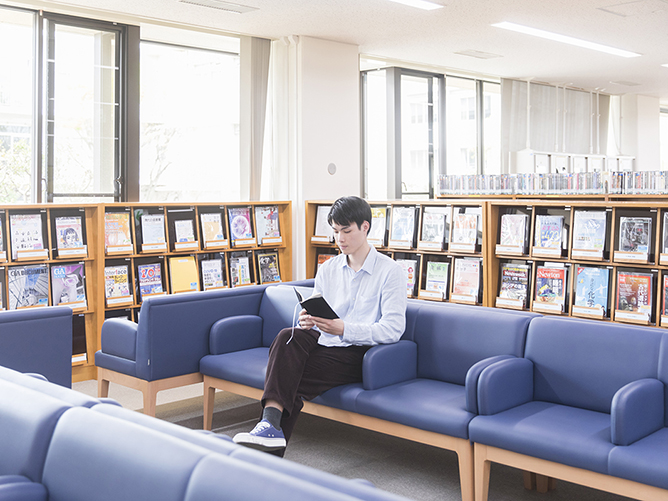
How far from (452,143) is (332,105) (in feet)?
10.9

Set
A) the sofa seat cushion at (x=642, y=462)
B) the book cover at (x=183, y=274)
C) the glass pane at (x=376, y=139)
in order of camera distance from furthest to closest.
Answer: the glass pane at (x=376, y=139), the book cover at (x=183, y=274), the sofa seat cushion at (x=642, y=462)

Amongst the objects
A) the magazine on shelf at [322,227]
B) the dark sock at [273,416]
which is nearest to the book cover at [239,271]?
the magazine on shelf at [322,227]

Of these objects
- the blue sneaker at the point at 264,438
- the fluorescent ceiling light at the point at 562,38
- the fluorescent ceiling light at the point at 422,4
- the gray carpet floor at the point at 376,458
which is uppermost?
the fluorescent ceiling light at the point at 562,38

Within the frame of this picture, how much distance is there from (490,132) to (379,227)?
5.41 metres

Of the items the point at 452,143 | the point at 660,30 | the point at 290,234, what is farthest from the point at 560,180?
the point at 452,143

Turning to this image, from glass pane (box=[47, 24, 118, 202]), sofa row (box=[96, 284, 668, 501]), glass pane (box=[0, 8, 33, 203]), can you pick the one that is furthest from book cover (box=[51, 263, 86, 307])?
sofa row (box=[96, 284, 668, 501])

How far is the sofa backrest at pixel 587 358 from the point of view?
9.51 ft

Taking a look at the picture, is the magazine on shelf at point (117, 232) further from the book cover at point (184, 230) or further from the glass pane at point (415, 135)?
the glass pane at point (415, 135)

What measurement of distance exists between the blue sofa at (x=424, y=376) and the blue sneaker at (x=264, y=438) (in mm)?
438

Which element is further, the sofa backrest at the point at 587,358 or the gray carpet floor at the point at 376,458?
the gray carpet floor at the point at 376,458

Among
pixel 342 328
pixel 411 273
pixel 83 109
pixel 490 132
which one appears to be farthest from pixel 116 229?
pixel 490 132

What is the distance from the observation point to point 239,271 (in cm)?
673

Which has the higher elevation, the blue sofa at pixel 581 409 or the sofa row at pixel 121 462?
the sofa row at pixel 121 462

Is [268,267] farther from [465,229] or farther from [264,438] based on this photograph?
[264,438]
